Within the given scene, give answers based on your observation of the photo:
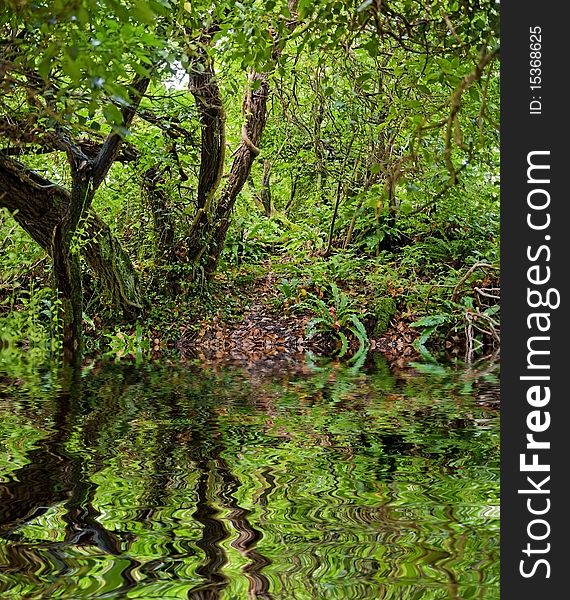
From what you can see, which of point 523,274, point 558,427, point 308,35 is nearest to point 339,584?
point 558,427

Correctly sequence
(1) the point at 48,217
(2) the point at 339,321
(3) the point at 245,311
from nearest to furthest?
1. (1) the point at 48,217
2. (2) the point at 339,321
3. (3) the point at 245,311

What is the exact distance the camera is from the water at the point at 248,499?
1.37 meters

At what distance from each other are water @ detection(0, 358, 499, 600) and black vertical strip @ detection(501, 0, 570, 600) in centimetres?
12

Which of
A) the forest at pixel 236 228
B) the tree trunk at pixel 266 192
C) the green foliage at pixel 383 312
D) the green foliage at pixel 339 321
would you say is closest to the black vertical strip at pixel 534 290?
the forest at pixel 236 228

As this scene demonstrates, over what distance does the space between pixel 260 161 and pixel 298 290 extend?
9.35 ft

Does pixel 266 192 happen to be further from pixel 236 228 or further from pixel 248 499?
pixel 248 499

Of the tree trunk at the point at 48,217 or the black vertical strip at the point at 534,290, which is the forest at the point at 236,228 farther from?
the black vertical strip at the point at 534,290

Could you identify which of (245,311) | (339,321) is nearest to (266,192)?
(245,311)

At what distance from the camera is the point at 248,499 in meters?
1.88

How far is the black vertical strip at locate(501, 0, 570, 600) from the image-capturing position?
1.61m

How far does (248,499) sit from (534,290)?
933 mm

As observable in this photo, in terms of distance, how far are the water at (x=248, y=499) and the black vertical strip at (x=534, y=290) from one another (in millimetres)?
115

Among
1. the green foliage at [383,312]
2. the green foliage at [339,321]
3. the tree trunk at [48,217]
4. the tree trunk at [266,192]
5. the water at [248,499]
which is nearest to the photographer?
the water at [248,499]

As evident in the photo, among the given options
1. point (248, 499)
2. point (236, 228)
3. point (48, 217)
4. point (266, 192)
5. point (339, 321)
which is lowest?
point (248, 499)
